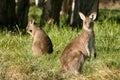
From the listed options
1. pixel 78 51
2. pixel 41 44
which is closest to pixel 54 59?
pixel 41 44

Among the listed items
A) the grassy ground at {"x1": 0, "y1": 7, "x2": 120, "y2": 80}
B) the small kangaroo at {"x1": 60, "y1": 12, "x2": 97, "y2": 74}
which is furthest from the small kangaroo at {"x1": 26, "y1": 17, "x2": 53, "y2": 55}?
the small kangaroo at {"x1": 60, "y1": 12, "x2": 97, "y2": 74}

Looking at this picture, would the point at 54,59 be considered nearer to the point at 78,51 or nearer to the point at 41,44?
the point at 41,44

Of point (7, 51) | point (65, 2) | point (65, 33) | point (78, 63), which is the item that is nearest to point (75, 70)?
point (78, 63)

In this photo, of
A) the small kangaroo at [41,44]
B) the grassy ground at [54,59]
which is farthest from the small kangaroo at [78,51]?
the small kangaroo at [41,44]

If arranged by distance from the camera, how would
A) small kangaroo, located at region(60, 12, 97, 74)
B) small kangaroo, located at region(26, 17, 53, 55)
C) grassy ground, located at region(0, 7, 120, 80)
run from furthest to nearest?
small kangaroo, located at region(26, 17, 53, 55)
small kangaroo, located at region(60, 12, 97, 74)
grassy ground, located at region(0, 7, 120, 80)

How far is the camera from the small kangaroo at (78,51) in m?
8.44

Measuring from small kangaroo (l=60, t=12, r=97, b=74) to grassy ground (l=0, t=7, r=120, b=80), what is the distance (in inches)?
6.9

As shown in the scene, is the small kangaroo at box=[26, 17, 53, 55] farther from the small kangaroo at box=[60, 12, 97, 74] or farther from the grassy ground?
the small kangaroo at box=[60, 12, 97, 74]

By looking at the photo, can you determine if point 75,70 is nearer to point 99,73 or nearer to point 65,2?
point 99,73

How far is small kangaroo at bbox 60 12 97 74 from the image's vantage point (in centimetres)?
844

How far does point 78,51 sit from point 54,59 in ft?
3.89

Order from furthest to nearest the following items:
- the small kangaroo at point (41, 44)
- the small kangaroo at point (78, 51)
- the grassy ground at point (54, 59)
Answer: the small kangaroo at point (41, 44) → the small kangaroo at point (78, 51) → the grassy ground at point (54, 59)

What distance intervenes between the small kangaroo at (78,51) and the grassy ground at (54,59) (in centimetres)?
17

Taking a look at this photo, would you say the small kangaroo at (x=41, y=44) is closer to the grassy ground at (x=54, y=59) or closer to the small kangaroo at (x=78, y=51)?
the grassy ground at (x=54, y=59)
